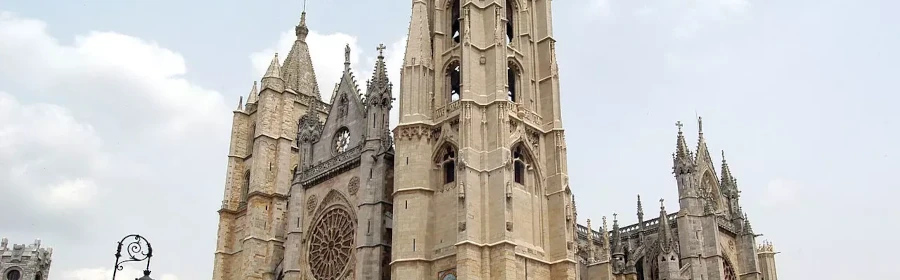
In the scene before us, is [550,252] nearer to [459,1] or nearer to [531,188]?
[531,188]

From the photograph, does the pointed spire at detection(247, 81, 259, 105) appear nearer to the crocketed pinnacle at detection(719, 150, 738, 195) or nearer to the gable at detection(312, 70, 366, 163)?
the gable at detection(312, 70, 366, 163)

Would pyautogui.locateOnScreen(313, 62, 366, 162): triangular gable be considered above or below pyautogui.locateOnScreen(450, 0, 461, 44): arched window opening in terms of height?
below

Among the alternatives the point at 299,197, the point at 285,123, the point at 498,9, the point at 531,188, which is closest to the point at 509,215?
the point at 531,188

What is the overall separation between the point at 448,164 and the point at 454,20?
692 centimetres

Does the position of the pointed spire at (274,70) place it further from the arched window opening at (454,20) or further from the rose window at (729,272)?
the rose window at (729,272)

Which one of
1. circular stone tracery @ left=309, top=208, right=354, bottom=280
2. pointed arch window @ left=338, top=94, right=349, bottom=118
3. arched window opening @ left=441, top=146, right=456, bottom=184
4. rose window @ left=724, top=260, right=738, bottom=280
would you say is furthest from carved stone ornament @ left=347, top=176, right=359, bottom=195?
rose window @ left=724, top=260, right=738, bottom=280

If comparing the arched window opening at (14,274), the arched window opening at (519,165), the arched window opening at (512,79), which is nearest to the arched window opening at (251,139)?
the arched window opening at (512,79)

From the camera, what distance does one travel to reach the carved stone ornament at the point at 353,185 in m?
34.7

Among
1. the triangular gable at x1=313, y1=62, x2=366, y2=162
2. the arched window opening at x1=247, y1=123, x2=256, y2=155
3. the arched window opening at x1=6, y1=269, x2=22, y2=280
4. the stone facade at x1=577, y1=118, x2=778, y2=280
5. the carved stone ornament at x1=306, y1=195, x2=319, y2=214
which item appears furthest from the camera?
the arched window opening at x1=6, y1=269, x2=22, y2=280

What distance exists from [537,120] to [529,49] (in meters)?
3.19

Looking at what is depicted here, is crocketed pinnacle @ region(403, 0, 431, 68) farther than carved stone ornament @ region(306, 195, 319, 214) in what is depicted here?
No

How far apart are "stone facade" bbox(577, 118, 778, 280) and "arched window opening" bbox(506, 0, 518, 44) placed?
9.86 metres

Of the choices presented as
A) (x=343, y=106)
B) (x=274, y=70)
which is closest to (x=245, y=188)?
(x=274, y=70)

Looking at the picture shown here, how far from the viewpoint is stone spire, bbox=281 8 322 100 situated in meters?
45.9
